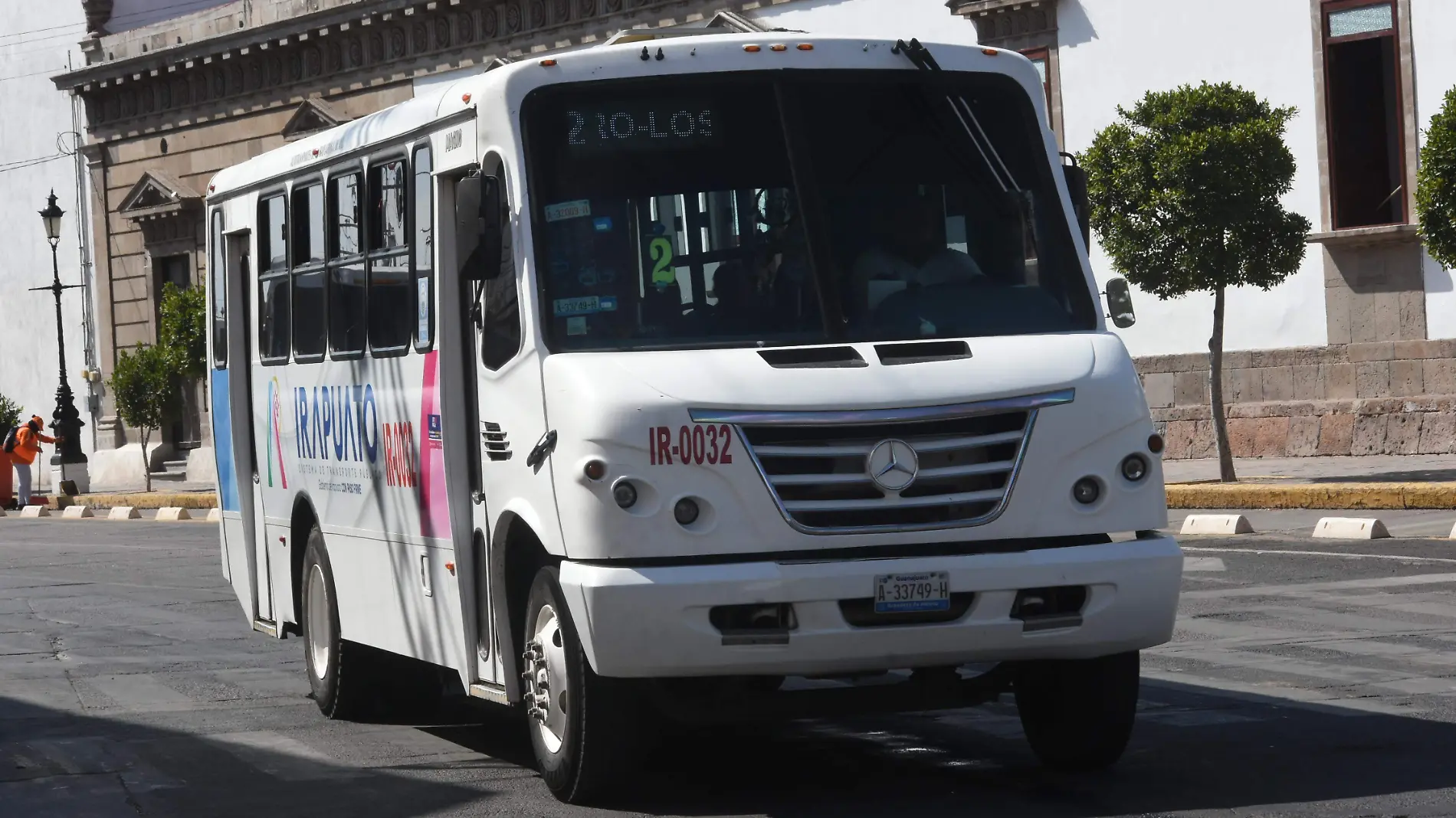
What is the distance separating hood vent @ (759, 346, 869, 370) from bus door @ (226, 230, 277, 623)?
4.87 metres

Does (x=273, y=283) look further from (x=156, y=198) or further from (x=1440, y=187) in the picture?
(x=156, y=198)

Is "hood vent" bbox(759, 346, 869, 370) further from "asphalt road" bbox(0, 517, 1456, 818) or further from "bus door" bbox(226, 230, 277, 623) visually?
"bus door" bbox(226, 230, 277, 623)

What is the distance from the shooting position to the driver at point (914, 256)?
304 inches

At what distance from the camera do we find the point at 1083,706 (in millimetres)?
7707

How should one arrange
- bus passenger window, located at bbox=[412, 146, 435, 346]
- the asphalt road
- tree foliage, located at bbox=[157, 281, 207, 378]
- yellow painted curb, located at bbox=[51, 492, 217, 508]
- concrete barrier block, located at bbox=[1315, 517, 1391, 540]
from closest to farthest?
the asphalt road → bus passenger window, located at bbox=[412, 146, 435, 346] → concrete barrier block, located at bbox=[1315, 517, 1391, 540] → yellow painted curb, located at bbox=[51, 492, 217, 508] → tree foliage, located at bbox=[157, 281, 207, 378]

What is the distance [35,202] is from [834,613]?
44334 mm

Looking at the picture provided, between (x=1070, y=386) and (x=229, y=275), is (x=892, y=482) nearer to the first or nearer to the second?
(x=1070, y=386)

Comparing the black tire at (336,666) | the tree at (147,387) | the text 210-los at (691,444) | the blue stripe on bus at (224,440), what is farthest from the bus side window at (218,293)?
the tree at (147,387)

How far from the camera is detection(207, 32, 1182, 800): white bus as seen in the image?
701cm

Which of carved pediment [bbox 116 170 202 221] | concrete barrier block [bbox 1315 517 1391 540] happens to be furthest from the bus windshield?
carved pediment [bbox 116 170 202 221]

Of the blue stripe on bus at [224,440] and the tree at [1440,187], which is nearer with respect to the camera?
the blue stripe on bus at [224,440]

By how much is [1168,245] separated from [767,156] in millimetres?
15802

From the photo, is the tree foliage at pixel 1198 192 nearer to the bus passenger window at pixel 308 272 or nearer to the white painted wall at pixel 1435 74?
the white painted wall at pixel 1435 74

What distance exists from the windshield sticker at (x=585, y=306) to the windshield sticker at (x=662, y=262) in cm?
16
